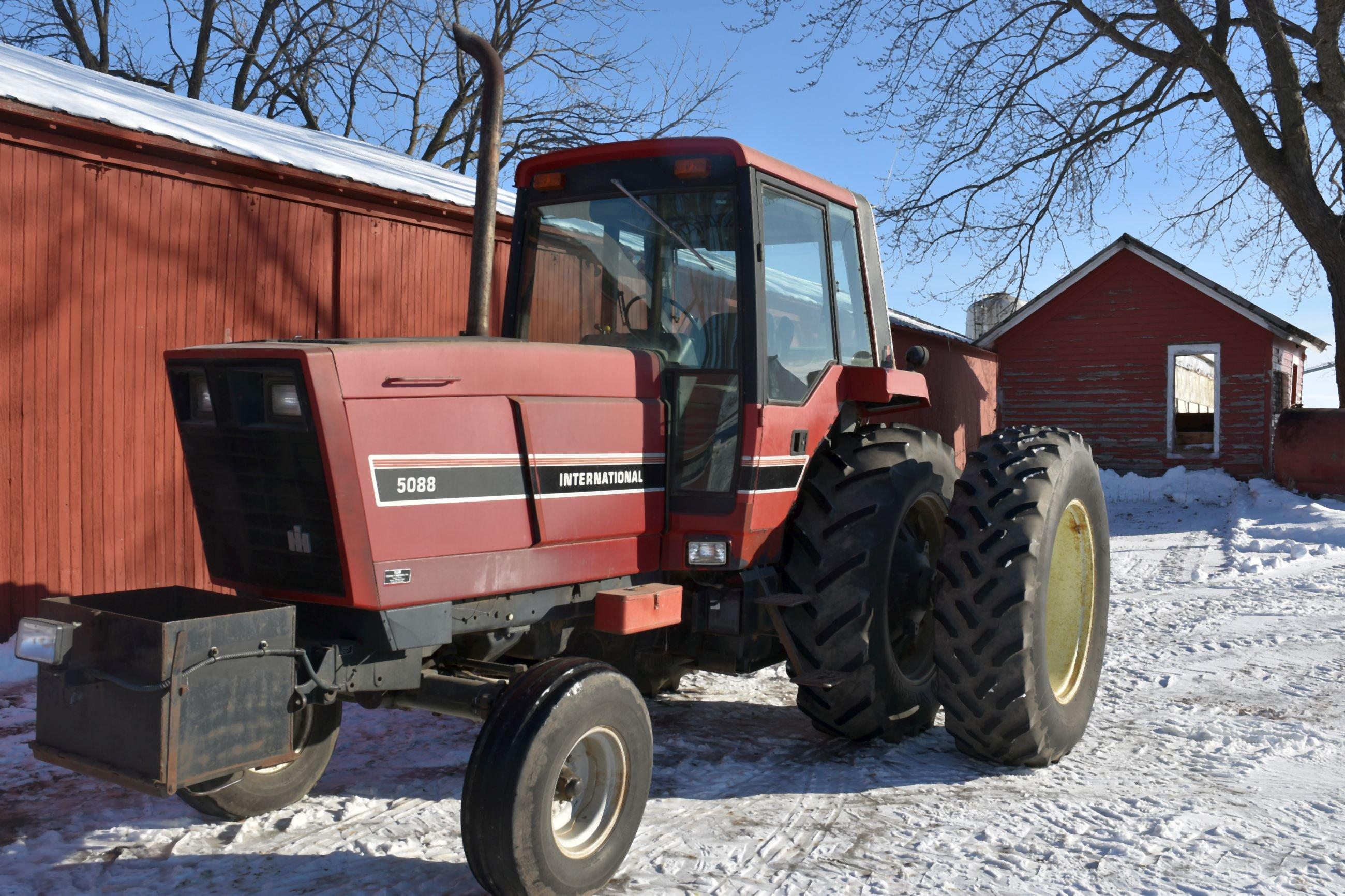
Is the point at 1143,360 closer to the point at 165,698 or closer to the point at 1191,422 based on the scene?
the point at 1191,422

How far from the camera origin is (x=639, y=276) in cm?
415

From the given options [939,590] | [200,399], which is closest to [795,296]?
[939,590]

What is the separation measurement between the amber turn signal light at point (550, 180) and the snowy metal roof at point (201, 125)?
231 centimetres

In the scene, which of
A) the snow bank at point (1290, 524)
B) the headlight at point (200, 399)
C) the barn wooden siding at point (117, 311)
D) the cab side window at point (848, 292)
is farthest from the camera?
the snow bank at point (1290, 524)

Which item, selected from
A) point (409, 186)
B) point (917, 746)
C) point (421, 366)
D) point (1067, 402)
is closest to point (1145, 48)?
point (1067, 402)

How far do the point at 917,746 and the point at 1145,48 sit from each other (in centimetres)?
1598

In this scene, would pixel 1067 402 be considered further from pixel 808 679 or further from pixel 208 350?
pixel 208 350

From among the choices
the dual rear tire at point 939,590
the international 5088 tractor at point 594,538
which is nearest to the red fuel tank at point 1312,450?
the international 5088 tractor at point 594,538

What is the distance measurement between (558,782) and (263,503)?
1235 mm

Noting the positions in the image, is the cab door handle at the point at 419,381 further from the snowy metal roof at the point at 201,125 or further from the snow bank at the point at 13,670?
the snow bank at the point at 13,670

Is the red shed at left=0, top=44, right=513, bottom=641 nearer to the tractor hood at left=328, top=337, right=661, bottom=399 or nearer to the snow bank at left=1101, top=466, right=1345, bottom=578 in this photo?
the tractor hood at left=328, top=337, right=661, bottom=399

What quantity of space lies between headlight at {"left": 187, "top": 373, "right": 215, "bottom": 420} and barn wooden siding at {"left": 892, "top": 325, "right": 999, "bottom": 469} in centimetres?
1322

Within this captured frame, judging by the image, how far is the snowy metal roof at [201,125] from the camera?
6934 millimetres

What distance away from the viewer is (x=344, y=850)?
3.54m
